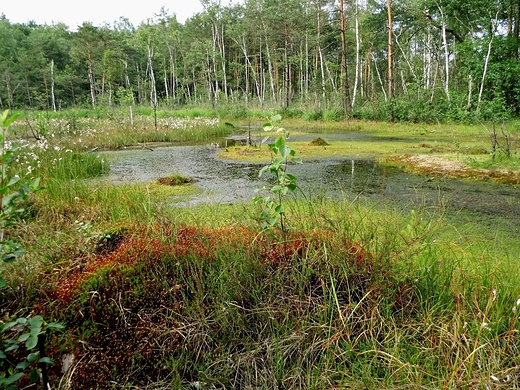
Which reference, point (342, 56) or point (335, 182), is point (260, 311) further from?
point (342, 56)

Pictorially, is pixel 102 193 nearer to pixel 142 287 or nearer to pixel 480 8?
pixel 142 287

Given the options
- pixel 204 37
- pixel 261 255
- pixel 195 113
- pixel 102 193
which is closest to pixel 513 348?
pixel 261 255

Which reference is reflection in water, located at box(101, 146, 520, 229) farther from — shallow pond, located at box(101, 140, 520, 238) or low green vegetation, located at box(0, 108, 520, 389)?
low green vegetation, located at box(0, 108, 520, 389)

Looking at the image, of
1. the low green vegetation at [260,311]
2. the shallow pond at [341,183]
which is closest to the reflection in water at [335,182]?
the shallow pond at [341,183]

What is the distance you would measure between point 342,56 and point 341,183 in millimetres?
19005

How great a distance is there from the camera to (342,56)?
23250 mm

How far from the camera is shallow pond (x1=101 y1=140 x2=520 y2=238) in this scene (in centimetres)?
532

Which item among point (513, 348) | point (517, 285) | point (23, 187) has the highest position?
point (23, 187)

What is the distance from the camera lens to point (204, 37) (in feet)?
144

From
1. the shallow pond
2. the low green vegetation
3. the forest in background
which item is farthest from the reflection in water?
the forest in background

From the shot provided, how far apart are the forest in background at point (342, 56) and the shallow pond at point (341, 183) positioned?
12.2ft

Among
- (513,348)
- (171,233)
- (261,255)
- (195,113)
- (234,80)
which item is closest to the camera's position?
(513,348)

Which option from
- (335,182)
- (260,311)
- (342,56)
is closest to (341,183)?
(335,182)

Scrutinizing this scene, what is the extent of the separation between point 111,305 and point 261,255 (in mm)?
1016
